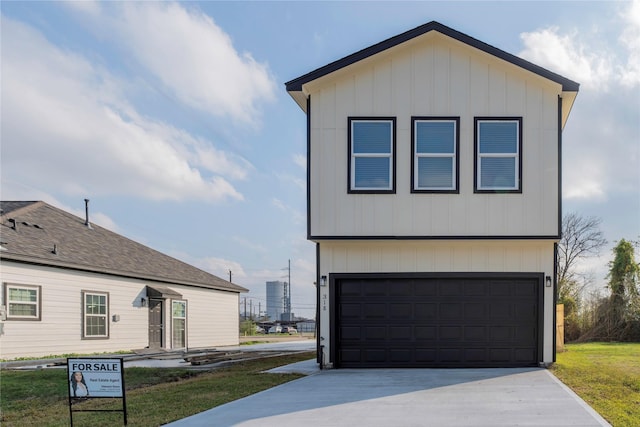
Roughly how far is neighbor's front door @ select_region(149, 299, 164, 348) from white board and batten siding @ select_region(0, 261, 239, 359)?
25 centimetres

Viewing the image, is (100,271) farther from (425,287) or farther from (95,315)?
(425,287)

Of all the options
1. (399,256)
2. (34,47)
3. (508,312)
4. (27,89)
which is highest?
(34,47)

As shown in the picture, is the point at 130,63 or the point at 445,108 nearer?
the point at 445,108

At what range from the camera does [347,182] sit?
1241 centimetres

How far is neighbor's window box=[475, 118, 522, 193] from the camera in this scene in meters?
12.4

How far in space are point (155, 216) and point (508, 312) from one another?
1420cm

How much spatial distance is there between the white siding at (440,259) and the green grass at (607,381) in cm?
114

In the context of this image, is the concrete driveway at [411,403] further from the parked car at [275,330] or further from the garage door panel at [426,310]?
the parked car at [275,330]

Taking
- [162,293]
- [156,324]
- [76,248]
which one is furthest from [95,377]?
[156,324]

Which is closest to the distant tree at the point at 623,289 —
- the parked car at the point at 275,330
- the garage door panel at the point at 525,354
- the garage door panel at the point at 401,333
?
the garage door panel at the point at 525,354

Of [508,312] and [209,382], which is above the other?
[508,312]

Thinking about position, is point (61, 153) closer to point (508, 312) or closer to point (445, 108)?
point (445, 108)

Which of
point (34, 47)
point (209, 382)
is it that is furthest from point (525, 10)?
point (34, 47)

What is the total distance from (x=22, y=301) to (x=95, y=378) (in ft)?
33.7
